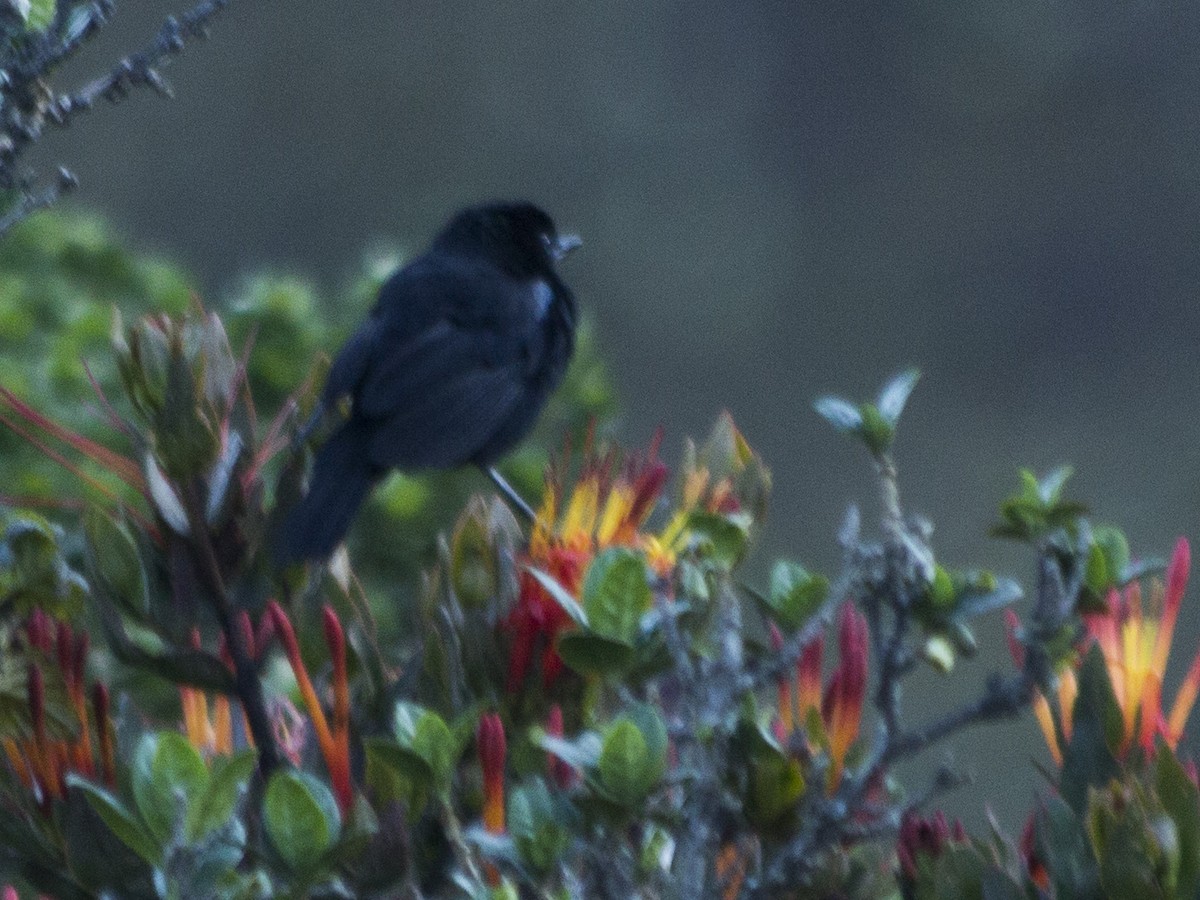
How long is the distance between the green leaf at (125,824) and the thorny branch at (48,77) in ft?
1.55

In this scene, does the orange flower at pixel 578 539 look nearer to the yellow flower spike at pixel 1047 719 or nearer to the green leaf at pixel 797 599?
the green leaf at pixel 797 599

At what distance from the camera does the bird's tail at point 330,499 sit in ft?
4.52

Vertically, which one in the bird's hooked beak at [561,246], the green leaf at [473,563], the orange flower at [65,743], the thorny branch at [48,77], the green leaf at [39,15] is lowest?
the orange flower at [65,743]

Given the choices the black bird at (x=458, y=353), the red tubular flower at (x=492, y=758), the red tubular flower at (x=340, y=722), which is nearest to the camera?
the red tubular flower at (x=492, y=758)

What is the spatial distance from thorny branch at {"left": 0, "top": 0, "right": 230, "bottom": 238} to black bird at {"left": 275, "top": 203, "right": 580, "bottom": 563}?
3.11 ft

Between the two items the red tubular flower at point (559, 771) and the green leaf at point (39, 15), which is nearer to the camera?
the red tubular flower at point (559, 771)

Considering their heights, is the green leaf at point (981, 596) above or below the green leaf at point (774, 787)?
above

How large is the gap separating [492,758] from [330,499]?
0.64m

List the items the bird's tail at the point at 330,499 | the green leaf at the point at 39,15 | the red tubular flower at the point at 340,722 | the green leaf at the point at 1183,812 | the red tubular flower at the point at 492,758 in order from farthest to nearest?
the green leaf at the point at 39,15
the bird's tail at the point at 330,499
the red tubular flower at the point at 340,722
the red tubular flower at the point at 492,758
the green leaf at the point at 1183,812

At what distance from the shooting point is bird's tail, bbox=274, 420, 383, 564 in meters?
1.38

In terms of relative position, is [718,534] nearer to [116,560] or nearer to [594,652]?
[594,652]

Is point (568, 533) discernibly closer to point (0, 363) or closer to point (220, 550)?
point (220, 550)

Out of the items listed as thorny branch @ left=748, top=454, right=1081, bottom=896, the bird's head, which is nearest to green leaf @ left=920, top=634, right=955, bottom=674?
thorny branch @ left=748, top=454, right=1081, bottom=896

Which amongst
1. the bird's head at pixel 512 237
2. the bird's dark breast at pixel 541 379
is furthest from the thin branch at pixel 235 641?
the bird's head at pixel 512 237
